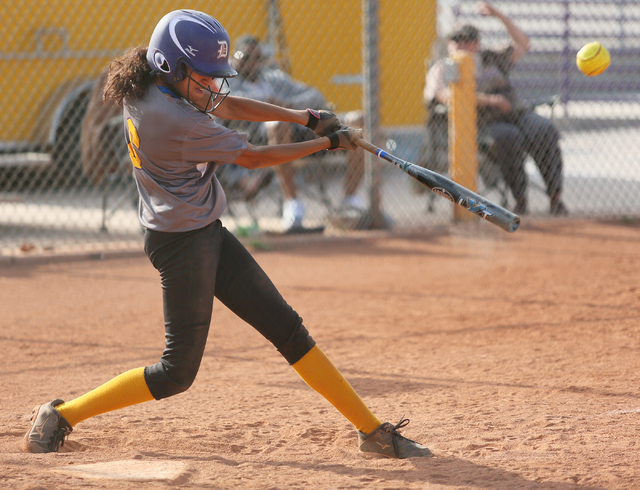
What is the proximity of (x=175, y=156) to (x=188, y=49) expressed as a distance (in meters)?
0.38

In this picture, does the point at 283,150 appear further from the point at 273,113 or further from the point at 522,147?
the point at 522,147

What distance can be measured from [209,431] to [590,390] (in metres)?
1.78

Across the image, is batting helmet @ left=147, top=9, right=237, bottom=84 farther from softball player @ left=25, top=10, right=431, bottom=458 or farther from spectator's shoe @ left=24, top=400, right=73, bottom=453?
spectator's shoe @ left=24, top=400, right=73, bottom=453

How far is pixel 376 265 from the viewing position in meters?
6.48

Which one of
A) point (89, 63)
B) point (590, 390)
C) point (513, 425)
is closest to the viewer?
point (513, 425)

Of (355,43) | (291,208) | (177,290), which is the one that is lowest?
(177,290)

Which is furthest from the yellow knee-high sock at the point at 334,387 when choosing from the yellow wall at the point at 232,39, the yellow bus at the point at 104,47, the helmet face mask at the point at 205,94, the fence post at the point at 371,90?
the yellow wall at the point at 232,39

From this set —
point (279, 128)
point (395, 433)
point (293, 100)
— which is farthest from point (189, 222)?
point (293, 100)

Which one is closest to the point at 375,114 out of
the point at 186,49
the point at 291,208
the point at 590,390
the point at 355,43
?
the point at 291,208

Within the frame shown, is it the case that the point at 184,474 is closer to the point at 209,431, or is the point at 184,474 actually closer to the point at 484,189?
the point at 209,431

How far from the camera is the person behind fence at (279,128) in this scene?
7367 mm

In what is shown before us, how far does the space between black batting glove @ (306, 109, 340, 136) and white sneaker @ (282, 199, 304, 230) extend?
14.2 ft

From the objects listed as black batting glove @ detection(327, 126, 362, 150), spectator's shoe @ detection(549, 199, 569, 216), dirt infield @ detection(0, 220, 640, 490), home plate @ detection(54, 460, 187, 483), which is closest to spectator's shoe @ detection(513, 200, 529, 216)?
spectator's shoe @ detection(549, 199, 569, 216)

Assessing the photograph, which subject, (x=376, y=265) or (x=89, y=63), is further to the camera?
(x=89, y=63)
